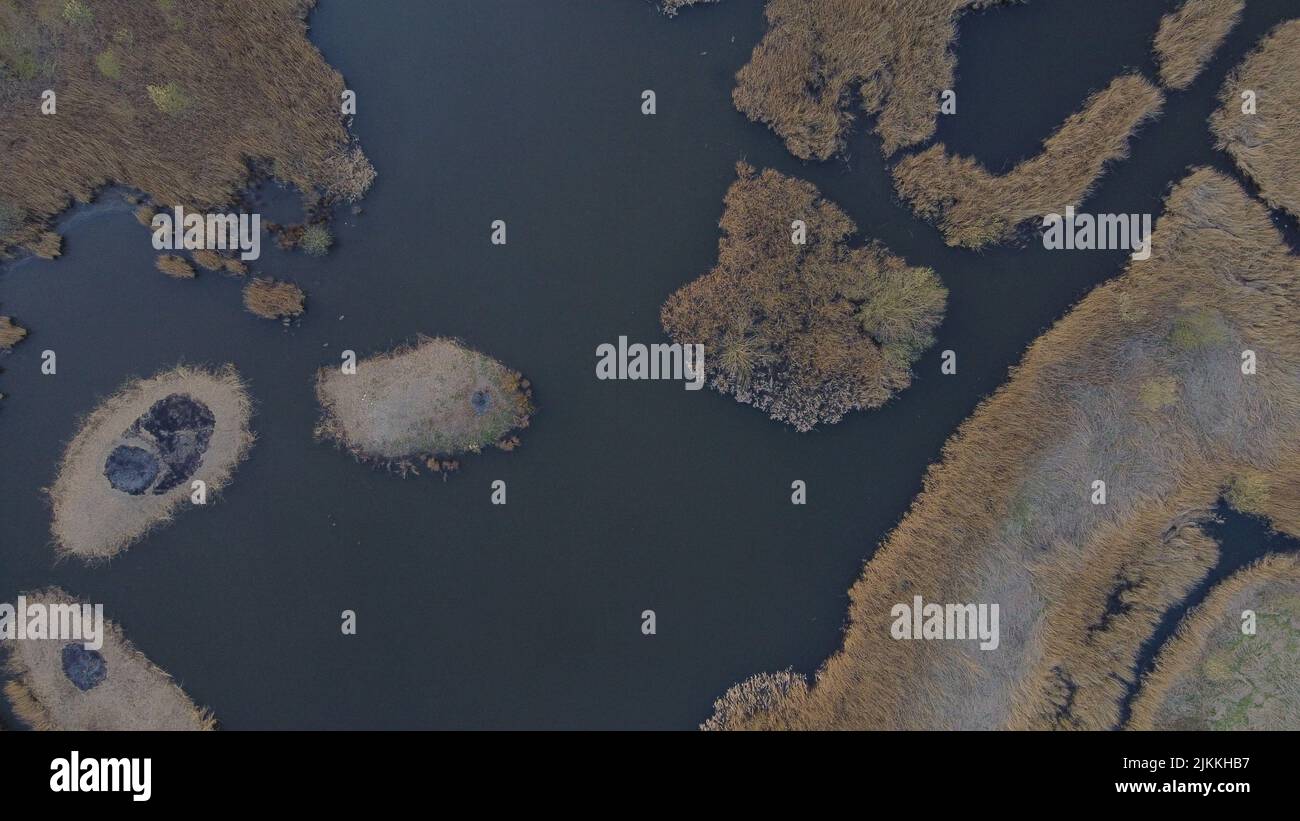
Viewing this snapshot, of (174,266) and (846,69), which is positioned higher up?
(846,69)

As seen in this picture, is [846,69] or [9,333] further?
[9,333]

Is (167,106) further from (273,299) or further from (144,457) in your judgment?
(144,457)

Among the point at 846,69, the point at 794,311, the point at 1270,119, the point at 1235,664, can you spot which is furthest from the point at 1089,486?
the point at 846,69

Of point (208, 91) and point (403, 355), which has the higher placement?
point (208, 91)

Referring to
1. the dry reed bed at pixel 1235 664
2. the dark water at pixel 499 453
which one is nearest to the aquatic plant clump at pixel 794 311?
the dark water at pixel 499 453

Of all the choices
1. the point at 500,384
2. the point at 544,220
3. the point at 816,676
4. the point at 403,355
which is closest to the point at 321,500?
the point at 403,355

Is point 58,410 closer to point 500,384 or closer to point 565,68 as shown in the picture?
point 500,384

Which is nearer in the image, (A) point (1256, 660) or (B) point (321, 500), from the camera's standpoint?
(A) point (1256, 660)

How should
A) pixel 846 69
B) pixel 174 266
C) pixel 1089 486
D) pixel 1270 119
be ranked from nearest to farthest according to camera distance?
pixel 1270 119
pixel 1089 486
pixel 846 69
pixel 174 266
